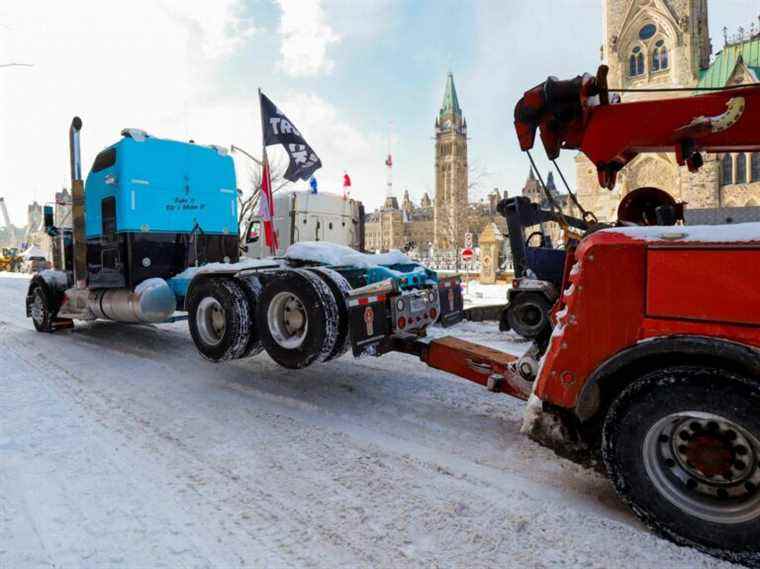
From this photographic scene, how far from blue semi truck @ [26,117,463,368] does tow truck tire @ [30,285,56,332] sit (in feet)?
0.08

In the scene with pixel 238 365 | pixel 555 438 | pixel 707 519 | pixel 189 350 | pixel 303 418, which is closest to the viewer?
pixel 707 519

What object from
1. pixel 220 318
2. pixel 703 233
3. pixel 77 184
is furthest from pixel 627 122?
pixel 77 184

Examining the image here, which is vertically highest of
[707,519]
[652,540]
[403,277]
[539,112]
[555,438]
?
[539,112]

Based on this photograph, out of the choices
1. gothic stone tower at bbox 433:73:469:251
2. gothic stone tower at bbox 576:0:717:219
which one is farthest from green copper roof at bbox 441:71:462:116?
gothic stone tower at bbox 576:0:717:219

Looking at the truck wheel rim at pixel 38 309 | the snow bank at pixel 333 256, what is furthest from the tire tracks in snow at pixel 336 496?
the truck wheel rim at pixel 38 309

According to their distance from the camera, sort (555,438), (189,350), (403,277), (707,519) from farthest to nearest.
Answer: (189,350) < (403,277) < (555,438) < (707,519)

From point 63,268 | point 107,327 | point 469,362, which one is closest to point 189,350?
point 107,327

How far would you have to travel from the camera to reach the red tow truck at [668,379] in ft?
6.97

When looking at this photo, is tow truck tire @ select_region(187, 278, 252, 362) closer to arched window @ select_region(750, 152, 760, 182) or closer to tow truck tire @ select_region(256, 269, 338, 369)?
tow truck tire @ select_region(256, 269, 338, 369)

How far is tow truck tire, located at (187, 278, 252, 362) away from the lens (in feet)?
15.5

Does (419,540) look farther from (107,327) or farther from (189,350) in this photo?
(107,327)

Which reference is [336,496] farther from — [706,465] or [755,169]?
[755,169]

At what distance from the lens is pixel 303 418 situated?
4.11 meters

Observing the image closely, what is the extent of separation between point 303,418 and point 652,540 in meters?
2.71
